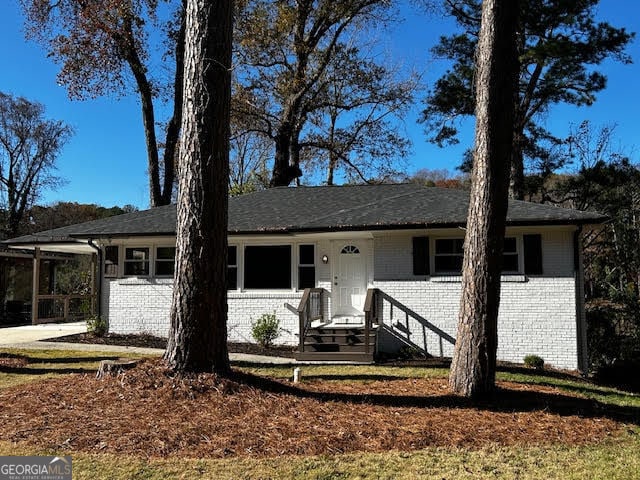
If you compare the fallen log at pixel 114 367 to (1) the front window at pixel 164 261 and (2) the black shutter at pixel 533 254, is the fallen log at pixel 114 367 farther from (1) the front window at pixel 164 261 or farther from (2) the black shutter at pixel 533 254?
(2) the black shutter at pixel 533 254

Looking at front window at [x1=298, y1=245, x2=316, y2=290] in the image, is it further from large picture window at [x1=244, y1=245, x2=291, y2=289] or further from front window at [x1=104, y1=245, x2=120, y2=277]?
front window at [x1=104, y1=245, x2=120, y2=277]

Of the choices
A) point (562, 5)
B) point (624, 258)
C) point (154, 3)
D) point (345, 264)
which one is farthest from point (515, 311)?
point (154, 3)

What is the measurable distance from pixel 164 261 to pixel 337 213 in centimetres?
502

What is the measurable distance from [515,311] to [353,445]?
7.73 meters

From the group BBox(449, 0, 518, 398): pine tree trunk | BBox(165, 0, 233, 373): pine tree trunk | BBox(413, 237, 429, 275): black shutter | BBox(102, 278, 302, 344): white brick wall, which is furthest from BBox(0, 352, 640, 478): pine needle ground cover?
BBox(102, 278, 302, 344): white brick wall

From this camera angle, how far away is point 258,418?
5520mm

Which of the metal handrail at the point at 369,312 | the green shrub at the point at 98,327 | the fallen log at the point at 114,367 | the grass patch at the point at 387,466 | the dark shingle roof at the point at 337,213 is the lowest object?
the grass patch at the point at 387,466

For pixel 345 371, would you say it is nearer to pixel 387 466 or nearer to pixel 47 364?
pixel 387 466

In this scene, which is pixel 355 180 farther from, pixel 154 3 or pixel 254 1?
pixel 154 3

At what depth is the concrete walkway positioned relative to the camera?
434 inches

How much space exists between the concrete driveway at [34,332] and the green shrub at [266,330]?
6.13 meters

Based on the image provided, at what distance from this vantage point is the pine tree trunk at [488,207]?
264 inches

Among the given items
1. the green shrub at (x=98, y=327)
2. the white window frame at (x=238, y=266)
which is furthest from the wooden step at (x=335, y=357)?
the green shrub at (x=98, y=327)

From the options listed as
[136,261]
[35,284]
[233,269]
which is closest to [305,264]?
[233,269]
